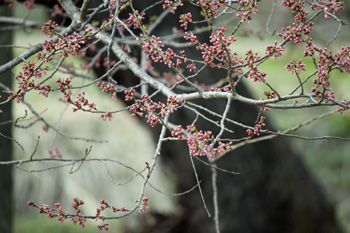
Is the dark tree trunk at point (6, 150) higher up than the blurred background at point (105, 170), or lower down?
lower down

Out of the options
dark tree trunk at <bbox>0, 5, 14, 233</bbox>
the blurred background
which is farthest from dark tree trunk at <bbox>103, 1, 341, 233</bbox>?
the blurred background

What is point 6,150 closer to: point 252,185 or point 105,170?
point 252,185

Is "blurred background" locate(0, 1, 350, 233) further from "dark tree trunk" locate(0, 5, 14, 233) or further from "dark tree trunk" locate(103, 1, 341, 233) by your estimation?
"dark tree trunk" locate(0, 5, 14, 233)

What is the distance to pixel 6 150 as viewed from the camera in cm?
316

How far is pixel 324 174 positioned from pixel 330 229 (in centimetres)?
153

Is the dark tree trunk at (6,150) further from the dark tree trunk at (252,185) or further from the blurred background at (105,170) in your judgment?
the blurred background at (105,170)

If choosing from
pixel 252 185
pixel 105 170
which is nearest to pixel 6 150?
pixel 252 185

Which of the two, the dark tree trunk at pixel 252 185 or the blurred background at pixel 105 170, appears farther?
the blurred background at pixel 105 170

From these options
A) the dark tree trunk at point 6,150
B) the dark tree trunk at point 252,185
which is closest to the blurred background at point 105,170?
the dark tree trunk at point 252,185

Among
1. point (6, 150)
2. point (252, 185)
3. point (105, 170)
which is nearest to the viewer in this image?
point (6, 150)

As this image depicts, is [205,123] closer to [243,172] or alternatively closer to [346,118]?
[243,172]

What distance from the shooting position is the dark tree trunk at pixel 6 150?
303 centimetres

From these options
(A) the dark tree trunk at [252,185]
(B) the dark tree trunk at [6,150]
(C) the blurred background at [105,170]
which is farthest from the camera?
(C) the blurred background at [105,170]

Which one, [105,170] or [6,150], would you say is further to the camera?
[105,170]
